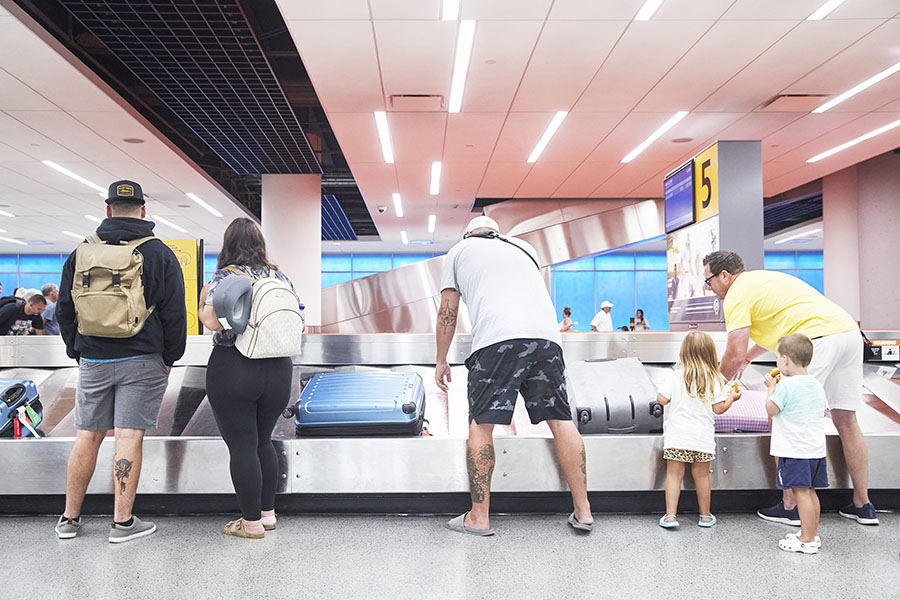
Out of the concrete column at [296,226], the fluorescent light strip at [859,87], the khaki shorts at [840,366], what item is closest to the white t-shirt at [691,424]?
the khaki shorts at [840,366]

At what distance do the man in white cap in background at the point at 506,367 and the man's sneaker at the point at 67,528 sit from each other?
178 centimetres

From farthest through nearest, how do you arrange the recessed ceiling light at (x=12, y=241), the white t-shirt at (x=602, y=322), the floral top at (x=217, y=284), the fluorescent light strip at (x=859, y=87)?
the recessed ceiling light at (x=12, y=241)
the white t-shirt at (x=602, y=322)
the fluorescent light strip at (x=859, y=87)
the floral top at (x=217, y=284)

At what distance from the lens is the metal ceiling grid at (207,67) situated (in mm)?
6594

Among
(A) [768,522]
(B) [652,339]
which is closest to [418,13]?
(B) [652,339]

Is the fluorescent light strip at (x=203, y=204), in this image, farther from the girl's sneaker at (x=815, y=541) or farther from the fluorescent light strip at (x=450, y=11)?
the girl's sneaker at (x=815, y=541)

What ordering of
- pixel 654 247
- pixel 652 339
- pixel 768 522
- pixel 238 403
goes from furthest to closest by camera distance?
1. pixel 654 247
2. pixel 652 339
3. pixel 768 522
4. pixel 238 403

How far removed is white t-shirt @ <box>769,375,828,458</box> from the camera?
126 inches

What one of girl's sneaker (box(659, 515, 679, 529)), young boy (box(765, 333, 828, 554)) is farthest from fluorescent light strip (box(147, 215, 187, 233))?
young boy (box(765, 333, 828, 554))

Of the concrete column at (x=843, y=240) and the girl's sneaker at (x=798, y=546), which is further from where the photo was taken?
the concrete column at (x=843, y=240)

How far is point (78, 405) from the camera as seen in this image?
128 inches

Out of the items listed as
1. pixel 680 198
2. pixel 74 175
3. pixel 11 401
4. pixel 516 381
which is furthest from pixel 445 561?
pixel 74 175

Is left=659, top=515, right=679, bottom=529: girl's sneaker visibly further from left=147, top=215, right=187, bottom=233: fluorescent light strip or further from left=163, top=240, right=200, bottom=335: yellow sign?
left=147, top=215, right=187, bottom=233: fluorescent light strip

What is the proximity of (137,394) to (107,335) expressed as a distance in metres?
0.31

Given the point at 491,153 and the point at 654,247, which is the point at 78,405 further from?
the point at 654,247
